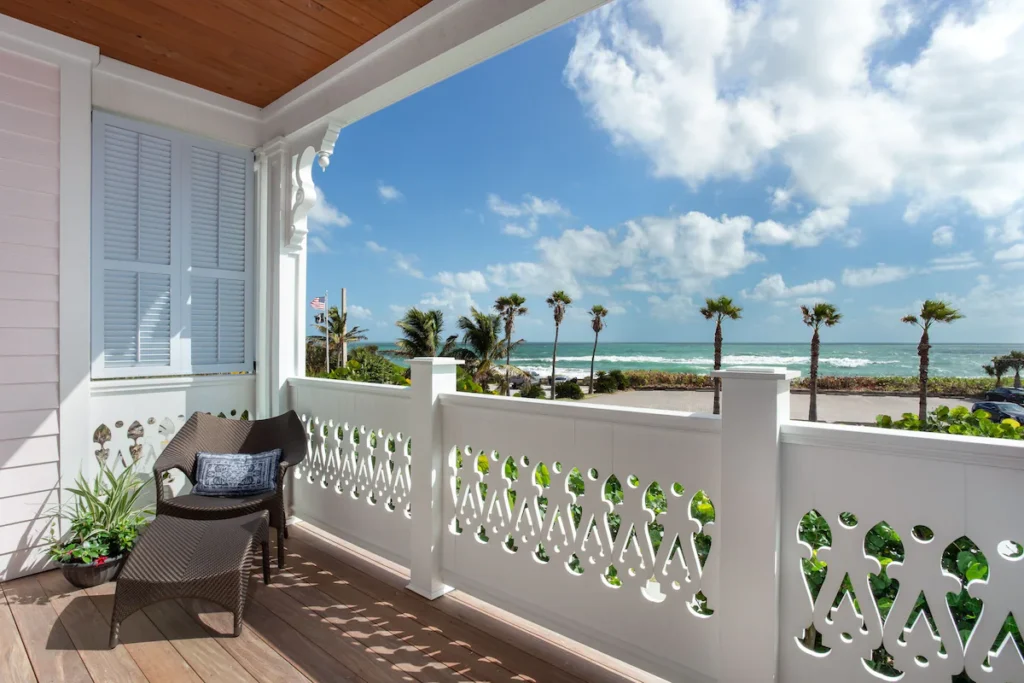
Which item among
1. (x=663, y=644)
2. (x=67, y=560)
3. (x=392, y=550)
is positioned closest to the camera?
(x=663, y=644)

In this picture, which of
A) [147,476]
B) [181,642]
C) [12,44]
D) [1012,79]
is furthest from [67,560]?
[1012,79]

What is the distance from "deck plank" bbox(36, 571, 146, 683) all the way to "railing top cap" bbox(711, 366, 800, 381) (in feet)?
7.41

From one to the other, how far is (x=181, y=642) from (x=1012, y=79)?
120 ft

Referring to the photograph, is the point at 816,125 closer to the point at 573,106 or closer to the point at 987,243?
the point at 987,243

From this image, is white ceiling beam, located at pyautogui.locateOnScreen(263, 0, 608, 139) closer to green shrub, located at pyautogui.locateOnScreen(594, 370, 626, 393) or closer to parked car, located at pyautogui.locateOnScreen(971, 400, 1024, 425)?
parked car, located at pyautogui.locateOnScreen(971, 400, 1024, 425)

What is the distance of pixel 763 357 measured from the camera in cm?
3158

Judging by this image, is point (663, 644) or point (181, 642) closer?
point (663, 644)

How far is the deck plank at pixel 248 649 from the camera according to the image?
78.9 inches

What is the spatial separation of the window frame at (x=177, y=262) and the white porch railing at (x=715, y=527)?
1797 millimetres

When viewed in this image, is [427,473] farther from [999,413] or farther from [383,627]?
[999,413]

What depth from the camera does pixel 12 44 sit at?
9.10 ft

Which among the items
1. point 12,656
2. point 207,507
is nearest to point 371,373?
point 207,507

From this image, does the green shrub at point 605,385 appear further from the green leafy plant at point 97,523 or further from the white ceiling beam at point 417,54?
the green leafy plant at point 97,523

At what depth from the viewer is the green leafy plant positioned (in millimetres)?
2724
